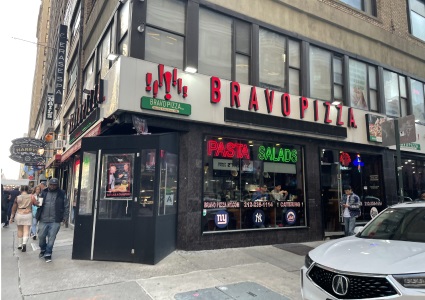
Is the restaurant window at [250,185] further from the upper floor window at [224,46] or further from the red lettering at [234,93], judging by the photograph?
the upper floor window at [224,46]

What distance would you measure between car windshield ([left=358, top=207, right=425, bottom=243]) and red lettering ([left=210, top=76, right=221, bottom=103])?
17.2 feet

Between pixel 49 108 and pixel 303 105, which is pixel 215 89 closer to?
pixel 303 105

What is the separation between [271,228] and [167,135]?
4457 millimetres

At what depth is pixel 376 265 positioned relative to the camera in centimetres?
342

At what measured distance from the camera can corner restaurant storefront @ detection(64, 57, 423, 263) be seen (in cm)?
749

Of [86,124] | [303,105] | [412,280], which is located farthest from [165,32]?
[412,280]

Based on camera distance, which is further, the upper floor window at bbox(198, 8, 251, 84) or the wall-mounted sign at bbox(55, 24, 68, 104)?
the wall-mounted sign at bbox(55, 24, 68, 104)

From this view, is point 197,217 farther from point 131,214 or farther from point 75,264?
point 75,264

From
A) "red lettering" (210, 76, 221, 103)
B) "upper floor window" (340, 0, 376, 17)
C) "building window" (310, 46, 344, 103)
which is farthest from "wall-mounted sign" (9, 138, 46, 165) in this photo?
"upper floor window" (340, 0, 376, 17)

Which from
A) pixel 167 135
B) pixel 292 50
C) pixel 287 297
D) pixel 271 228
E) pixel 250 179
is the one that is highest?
pixel 292 50

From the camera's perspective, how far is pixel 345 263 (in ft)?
12.0

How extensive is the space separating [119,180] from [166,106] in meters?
2.16

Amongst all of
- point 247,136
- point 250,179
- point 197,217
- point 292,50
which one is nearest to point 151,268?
point 197,217

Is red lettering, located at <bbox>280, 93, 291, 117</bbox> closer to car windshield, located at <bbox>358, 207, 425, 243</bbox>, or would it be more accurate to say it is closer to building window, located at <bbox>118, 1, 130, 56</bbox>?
building window, located at <bbox>118, 1, 130, 56</bbox>
